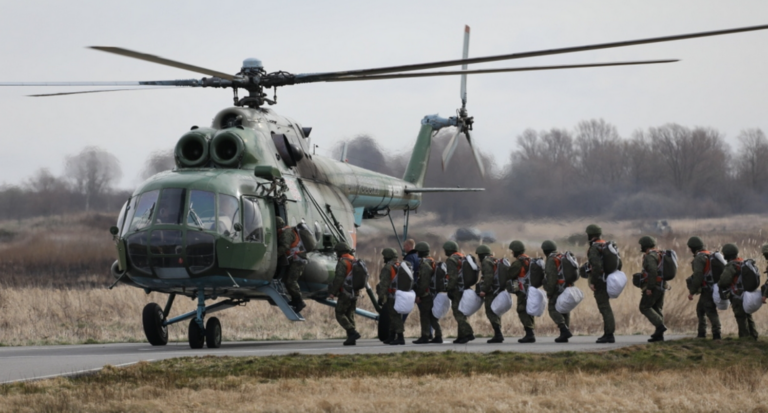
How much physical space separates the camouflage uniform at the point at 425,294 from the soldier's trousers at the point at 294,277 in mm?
2003

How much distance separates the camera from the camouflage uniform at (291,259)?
55.8 feet

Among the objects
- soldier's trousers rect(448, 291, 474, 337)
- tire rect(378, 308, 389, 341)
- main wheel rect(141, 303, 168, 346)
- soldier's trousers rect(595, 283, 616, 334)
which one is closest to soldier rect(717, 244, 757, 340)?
soldier's trousers rect(595, 283, 616, 334)

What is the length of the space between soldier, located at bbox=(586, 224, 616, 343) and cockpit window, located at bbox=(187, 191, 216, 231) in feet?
19.5

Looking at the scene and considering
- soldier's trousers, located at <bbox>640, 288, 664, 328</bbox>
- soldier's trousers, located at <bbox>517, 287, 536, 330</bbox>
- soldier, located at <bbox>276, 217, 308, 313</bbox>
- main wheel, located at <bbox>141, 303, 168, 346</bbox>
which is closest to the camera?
soldier's trousers, located at <bbox>640, 288, 664, 328</bbox>

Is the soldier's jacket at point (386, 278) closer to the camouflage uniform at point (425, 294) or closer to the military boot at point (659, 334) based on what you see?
the camouflage uniform at point (425, 294)

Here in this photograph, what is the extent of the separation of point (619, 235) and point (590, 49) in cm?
1748

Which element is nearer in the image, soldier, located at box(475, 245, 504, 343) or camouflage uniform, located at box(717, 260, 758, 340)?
camouflage uniform, located at box(717, 260, 758, 340)

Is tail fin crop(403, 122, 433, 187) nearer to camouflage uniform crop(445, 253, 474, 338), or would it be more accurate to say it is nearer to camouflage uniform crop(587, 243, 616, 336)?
camouflage uniform crop(445, 253, 474, 338)

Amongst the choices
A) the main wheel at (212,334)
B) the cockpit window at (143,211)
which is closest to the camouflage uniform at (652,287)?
the main wheel at (212,334)

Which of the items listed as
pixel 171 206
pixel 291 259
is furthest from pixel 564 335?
pixel 171 206

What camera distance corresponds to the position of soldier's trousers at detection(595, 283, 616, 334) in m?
16.8

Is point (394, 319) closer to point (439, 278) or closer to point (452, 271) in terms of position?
point (439, 278)

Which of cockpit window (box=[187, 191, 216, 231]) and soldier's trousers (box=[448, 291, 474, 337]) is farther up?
cockpit window (box=[187, 191, 216, 231])

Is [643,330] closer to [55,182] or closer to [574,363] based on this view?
[574,363]
